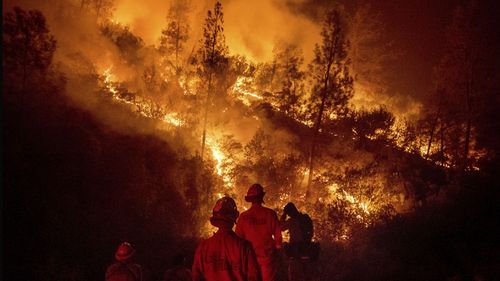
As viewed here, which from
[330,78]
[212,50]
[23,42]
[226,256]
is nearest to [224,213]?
[226,256]

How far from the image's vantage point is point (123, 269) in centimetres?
→ 532

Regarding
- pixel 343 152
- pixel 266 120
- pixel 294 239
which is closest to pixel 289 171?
pixel 343 152

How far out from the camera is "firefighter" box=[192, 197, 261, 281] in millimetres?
4309

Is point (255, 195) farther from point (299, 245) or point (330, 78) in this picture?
point (330, 78)

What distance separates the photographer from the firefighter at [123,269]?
526 centimetres

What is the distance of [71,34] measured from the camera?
28.9 meters

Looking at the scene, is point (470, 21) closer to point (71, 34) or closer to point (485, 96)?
point (485, 96)

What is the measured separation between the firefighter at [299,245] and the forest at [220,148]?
96cm

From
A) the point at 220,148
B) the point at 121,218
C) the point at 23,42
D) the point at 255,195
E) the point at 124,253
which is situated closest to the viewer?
the point at 124,253

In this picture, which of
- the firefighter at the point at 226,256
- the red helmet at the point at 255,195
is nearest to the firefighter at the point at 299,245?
the red helmet at the point at 255,195

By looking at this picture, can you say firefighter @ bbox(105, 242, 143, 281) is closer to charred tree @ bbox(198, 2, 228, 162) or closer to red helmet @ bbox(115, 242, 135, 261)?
red helmet @ bbox(115, 242, 135, 261)

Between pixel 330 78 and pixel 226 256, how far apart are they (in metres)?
19.8

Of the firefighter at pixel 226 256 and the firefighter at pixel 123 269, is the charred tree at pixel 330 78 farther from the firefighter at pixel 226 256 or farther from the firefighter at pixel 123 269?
the firefighter at pixel 226 256

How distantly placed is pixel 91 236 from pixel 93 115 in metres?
11.4
